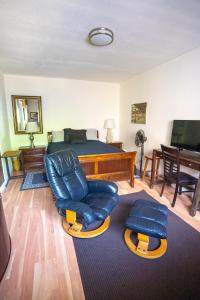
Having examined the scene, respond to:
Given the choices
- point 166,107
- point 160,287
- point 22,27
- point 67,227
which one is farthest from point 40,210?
point 166,107

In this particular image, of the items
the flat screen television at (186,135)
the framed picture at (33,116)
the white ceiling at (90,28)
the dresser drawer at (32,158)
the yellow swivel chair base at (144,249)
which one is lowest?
the yellow swivel chair base at (144,249)

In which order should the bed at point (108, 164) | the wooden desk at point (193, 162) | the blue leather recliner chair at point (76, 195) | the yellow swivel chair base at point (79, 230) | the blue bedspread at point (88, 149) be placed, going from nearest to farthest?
the blue leather recliner chair at point (76, 195) → the yellow swivel chair base at point (79, 230) → the wooden desk at point (193, 162) → the bed at point (108, 164) → the blue bedspread at point (88, 149)

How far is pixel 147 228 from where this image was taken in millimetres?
1577

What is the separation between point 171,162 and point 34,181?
2.76 m

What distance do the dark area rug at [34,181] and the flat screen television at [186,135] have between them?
8.80 ft

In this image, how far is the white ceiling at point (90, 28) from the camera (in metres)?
1.56

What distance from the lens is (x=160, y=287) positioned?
4.45 ft

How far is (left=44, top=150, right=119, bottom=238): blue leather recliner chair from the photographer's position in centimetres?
171

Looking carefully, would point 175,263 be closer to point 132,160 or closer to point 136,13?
point 132,160

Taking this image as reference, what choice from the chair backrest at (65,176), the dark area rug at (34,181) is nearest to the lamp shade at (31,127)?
the dark area rug at (34,181)

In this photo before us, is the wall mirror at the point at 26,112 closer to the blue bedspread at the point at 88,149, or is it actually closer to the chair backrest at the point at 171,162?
the blue bedspread at the point at 88,149

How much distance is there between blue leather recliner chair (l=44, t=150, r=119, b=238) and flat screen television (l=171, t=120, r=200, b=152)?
1533 millimetres

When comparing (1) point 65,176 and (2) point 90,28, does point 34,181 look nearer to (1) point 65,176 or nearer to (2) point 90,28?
Result: (1) point 65,176

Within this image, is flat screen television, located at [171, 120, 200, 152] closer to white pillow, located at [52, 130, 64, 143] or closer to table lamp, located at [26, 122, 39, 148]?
white pillow, located at [52, 130, 64, 143]
